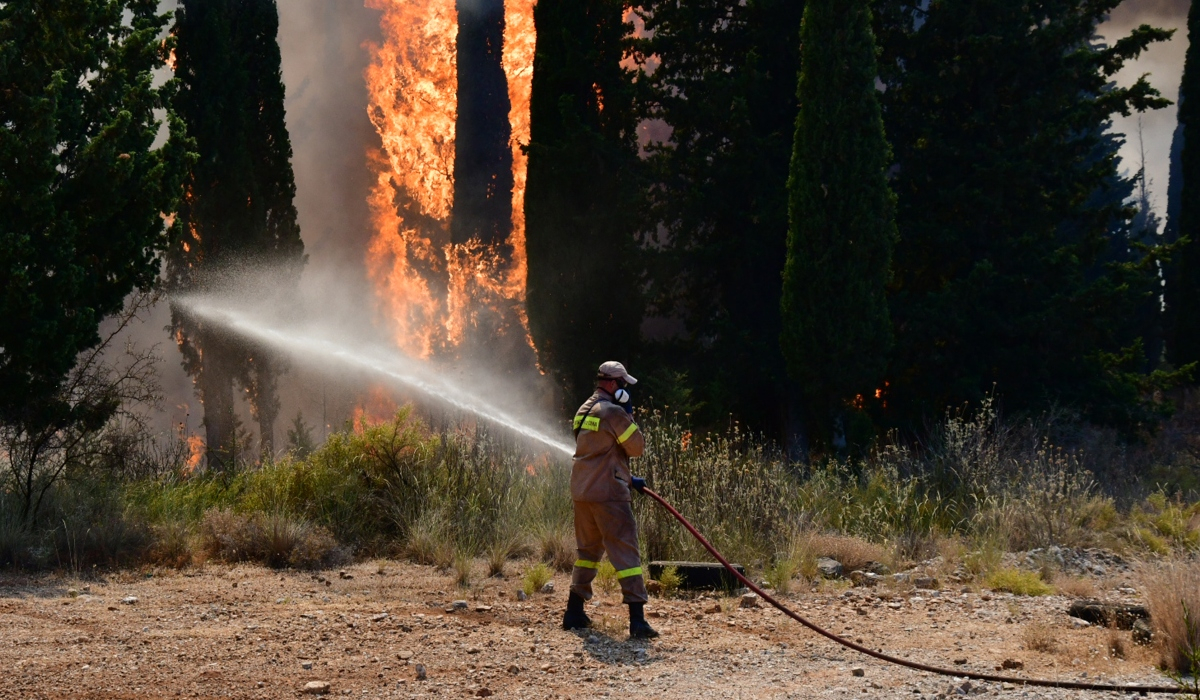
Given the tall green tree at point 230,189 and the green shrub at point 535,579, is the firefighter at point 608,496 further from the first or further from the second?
the tall green tree at point 230,189

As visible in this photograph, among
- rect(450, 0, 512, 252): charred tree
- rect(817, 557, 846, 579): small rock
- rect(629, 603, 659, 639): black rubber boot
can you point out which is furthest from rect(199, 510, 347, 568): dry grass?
rect(450, 0, 512, 252): charred tree

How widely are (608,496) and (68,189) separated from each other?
7.09 metres

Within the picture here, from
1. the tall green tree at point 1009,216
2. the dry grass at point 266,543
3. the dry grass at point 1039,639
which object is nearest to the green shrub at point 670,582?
the dry grass at point 1039,639

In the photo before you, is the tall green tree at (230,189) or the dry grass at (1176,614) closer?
the dry grass at (1176,614)

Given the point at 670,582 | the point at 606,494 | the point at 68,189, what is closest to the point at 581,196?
the point at 68,189

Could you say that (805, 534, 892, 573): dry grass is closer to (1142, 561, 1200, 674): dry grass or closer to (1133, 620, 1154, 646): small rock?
(1133, 620, 1154, 646): small rock

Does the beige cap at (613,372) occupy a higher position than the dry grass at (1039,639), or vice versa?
the beige cap at (613,372)

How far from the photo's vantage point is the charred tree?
2612 cm

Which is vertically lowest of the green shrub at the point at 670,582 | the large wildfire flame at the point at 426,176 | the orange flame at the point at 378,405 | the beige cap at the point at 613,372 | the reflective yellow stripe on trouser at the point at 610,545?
the green shrub at the point at 670,582

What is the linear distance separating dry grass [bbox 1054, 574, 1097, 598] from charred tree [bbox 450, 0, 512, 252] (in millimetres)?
18765

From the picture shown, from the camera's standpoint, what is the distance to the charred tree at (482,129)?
26.1 meters

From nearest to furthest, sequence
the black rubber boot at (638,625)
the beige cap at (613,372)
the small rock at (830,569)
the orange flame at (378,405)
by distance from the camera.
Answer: the black rubber boot at (638,625) → the beige cap at (613,372) → the small rock at (830,569) → the orange flame at (378,405)

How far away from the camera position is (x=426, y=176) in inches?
1053

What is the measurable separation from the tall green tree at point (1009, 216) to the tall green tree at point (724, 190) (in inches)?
79.2
